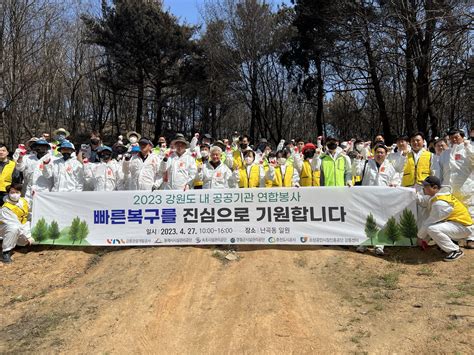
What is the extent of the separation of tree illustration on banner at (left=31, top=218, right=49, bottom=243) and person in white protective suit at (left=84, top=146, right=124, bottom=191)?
1.23 metres

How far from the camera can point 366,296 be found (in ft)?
18.1

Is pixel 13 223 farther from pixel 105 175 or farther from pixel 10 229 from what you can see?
pixel 105 175

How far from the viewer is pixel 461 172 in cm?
731

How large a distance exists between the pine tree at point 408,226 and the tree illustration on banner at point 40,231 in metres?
6.95

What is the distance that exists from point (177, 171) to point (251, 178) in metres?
1.53

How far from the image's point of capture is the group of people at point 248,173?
6629 millimetres

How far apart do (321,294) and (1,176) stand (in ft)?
23.0

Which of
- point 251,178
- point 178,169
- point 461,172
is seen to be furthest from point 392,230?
point 178,169

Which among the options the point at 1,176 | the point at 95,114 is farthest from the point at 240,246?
the point at 95,114

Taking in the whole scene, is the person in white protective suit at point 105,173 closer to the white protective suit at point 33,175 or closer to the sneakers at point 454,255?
the white protective suit at point 33,175

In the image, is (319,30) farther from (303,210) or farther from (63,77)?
(63,77)

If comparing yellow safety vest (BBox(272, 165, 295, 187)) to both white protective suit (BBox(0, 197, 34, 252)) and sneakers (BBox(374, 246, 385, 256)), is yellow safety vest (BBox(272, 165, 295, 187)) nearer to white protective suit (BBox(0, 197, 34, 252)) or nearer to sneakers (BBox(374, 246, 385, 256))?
sneakers (BBox(374, 246, 385, 256))

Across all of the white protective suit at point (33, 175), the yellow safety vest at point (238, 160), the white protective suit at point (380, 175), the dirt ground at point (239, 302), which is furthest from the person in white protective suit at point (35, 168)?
the white protective suit at point (380, 175)

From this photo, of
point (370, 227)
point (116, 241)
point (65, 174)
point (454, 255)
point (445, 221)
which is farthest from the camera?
point (65, 174)
